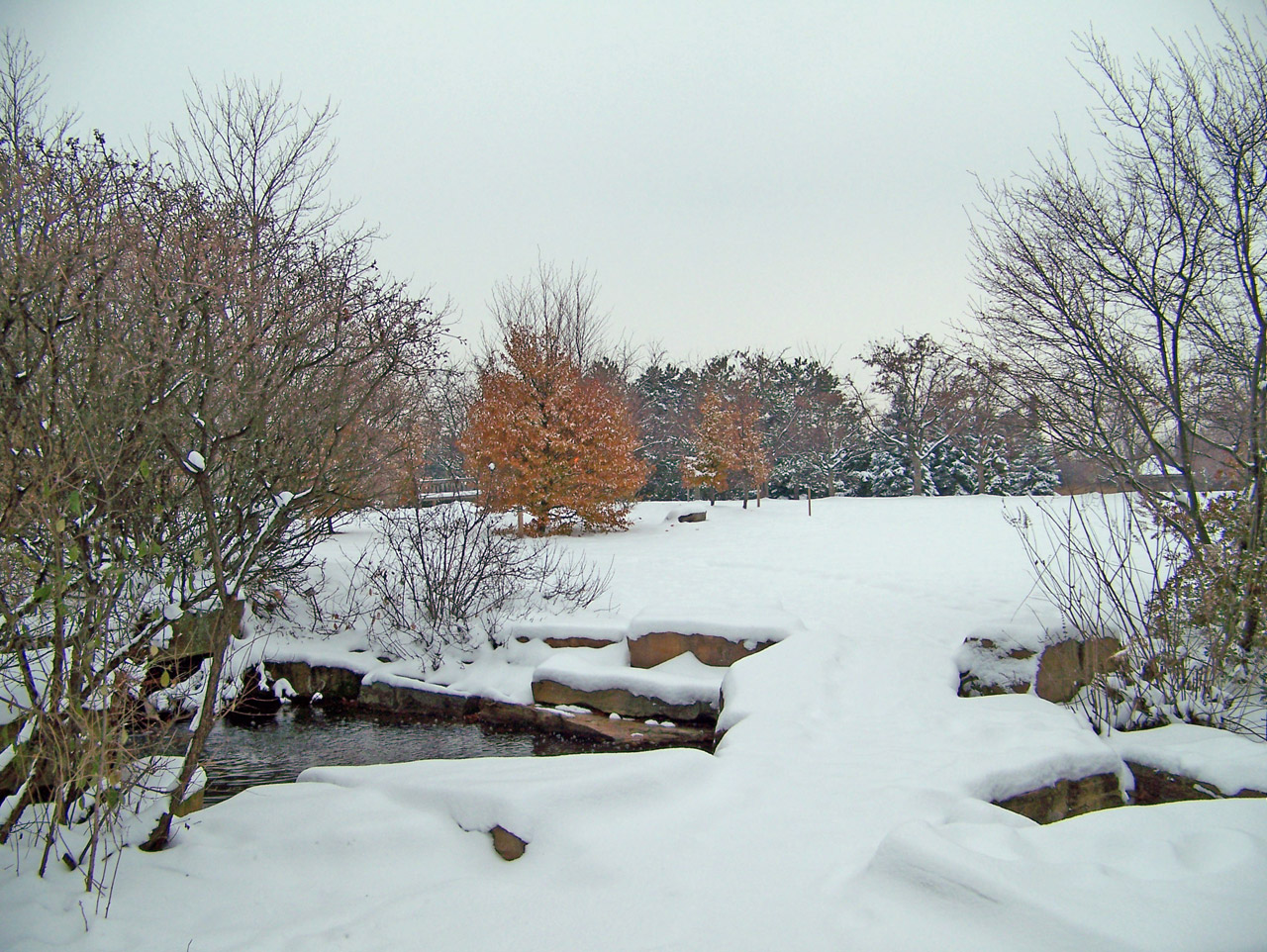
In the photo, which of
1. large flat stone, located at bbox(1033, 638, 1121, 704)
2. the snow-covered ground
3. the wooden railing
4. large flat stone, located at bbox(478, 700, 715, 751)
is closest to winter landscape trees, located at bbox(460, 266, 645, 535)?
the wooden railing

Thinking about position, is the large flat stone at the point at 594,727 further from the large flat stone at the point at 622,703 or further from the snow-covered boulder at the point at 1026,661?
the snow-covered boulder at the point at 1026,661

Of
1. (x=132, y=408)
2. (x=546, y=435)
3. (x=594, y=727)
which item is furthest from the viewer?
(x=546, y=435)

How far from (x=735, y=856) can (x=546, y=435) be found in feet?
39.3

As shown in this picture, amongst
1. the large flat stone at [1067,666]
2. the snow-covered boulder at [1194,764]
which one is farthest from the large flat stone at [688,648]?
the snow-covered boulder at [1194,764]

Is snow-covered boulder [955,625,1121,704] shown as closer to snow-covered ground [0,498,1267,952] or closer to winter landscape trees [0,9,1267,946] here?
winter landscape trees [0,9,1267,946]

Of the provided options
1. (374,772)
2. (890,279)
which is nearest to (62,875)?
(374,772)

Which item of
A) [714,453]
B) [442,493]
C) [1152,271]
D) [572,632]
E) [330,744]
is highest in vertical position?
[1152,271]

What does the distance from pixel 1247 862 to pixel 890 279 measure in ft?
32.6

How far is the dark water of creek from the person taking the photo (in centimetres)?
515

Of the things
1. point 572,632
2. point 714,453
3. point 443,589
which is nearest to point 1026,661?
point 572,632

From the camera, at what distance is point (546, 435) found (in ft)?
46.1

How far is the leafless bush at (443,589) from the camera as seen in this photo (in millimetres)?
7383

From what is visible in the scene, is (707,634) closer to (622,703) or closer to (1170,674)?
(622,703)

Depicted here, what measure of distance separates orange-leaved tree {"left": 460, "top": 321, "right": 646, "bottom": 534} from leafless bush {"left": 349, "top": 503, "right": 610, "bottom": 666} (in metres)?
5.78
